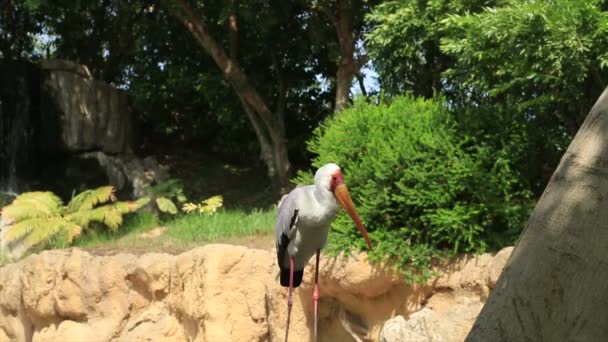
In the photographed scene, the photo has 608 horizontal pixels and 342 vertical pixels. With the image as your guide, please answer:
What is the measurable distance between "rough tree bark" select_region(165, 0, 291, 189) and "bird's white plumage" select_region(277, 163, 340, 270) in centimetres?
712

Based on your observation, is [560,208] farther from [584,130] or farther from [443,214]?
[443,214]

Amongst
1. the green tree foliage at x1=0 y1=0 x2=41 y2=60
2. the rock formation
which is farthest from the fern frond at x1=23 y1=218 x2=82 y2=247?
the green tree foliage at x1=0 y1=0 x2=41 y2=60

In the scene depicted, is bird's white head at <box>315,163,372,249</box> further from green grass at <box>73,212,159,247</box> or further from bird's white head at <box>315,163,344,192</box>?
green grass at <box>73,212,159,247</box>

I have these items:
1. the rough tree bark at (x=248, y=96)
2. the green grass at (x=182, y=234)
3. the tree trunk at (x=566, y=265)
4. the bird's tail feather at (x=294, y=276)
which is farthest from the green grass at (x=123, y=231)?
the tree trunk at (x=566, y=265)

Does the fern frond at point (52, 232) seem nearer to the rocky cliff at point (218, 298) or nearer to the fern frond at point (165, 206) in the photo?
the rocky cliff at point (218, 298)

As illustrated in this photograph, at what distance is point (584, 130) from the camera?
175 cm

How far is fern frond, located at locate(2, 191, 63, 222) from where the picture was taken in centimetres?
1134

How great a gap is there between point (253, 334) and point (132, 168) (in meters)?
7.86

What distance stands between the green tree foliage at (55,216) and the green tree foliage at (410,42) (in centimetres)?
453

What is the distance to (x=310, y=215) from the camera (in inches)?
230

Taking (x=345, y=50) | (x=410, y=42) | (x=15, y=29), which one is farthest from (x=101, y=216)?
(x=15, y=29)

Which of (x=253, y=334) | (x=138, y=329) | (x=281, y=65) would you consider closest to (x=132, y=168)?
(x=281, y=65)

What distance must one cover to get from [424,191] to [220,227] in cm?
435

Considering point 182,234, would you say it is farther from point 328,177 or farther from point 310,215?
point 328,177
